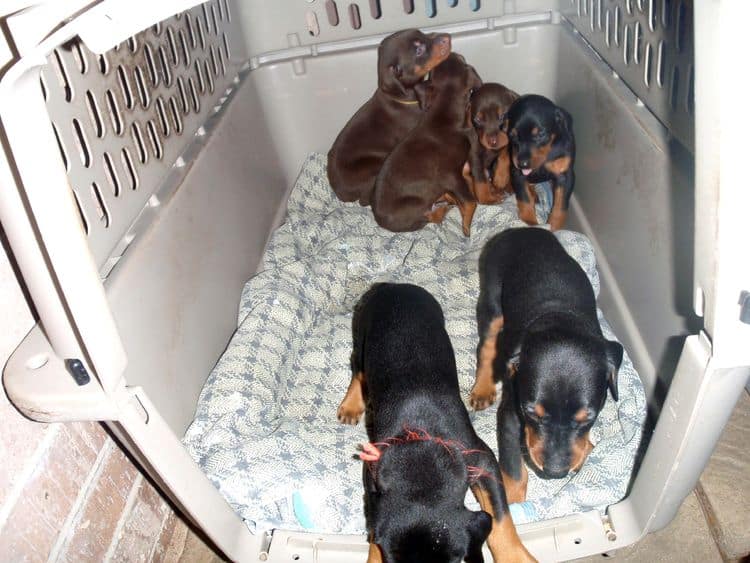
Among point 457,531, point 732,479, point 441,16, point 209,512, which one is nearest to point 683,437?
point 457,531

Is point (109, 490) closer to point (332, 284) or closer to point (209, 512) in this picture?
point (209, 512)

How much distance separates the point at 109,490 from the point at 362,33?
7.57 feet

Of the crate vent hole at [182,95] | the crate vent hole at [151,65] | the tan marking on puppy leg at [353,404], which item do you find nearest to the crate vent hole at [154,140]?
the crate vent hole at [151,65]

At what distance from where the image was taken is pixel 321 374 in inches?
94.3

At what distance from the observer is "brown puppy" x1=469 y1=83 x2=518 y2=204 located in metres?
2.88

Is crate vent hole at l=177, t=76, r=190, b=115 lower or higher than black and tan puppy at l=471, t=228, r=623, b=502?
higher

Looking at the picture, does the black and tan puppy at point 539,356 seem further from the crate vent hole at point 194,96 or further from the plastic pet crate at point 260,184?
the crate vent hole at point 194,96

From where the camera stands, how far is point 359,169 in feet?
10.2

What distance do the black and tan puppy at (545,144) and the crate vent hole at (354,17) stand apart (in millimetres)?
892

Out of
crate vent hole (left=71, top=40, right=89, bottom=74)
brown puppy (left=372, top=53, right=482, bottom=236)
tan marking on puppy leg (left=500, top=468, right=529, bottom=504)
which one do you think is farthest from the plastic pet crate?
brown puppy (left=372, top=53, right=482, bottom=236)

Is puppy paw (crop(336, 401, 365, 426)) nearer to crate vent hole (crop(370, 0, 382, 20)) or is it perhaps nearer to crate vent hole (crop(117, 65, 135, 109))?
crate vent hole (crop(117, 65, 135, 109))

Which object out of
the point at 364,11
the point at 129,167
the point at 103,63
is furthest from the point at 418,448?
the point at 364,11

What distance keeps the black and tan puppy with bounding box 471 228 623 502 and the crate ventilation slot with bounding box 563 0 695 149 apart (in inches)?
21.6

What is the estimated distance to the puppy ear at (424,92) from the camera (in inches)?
121
